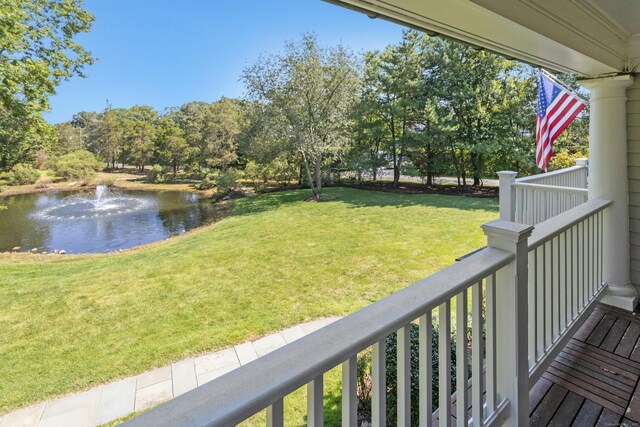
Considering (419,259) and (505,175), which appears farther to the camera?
(419,259)

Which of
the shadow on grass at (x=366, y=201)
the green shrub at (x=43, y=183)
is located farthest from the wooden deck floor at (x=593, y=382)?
the green shrub at (x=43, y=183)

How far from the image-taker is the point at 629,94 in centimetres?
259

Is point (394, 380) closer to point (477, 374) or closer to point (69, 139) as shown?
point (477, 374)

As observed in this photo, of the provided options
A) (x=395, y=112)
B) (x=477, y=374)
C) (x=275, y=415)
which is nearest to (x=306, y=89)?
(x=395, y=112)

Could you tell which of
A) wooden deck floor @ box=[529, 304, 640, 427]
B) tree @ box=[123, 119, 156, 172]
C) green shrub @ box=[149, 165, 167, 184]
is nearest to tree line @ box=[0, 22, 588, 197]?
green shrub @ box=[149, 165, 167, 184]

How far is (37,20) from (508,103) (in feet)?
45.5

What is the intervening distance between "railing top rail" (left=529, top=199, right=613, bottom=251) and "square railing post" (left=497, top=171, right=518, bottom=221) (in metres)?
1.69

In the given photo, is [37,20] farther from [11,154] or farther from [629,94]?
[629,94]

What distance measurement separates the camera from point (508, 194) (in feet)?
13.6

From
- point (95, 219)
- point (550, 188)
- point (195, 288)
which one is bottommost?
point (195, 288)

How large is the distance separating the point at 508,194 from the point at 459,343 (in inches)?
138

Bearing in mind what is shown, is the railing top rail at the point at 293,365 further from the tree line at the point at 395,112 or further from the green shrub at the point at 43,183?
the green shrub at the point at 43,183

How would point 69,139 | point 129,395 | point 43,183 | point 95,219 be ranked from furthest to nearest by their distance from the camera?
1. point 69,139
2. point 43,183
3. point 95,219
4. point 129,395

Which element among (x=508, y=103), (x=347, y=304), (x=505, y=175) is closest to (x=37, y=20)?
(x=347, y=304)
